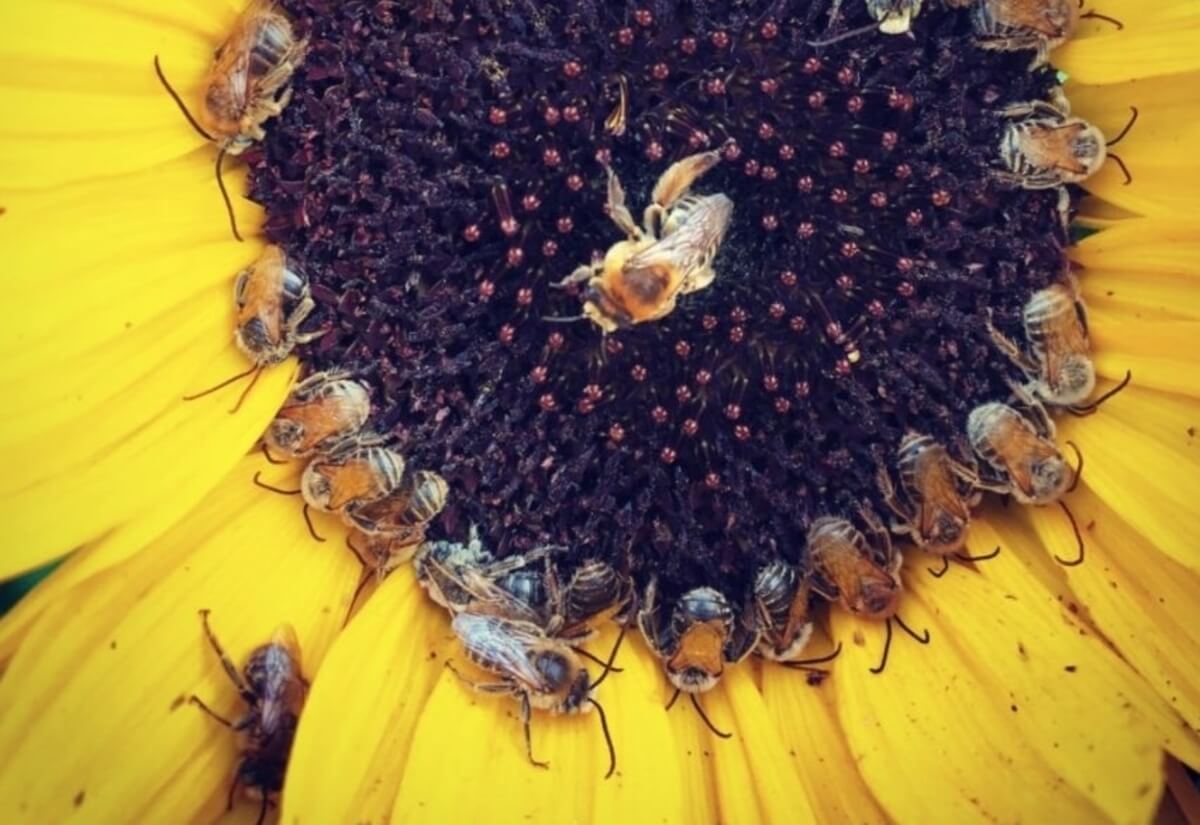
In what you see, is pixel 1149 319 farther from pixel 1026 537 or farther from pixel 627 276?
pixel 627 276

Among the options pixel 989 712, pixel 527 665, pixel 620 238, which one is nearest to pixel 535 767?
pixel 527 665

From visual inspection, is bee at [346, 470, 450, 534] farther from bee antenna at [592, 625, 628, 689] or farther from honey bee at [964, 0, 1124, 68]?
honey bee at [964, 0, 1124, 68]

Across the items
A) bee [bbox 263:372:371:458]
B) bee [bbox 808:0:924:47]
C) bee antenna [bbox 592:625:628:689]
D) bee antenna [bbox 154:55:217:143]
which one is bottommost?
bee antenna [bbox 592:625:628:689]

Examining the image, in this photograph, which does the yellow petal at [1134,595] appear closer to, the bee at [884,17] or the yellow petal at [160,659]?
the bee at [884,17]

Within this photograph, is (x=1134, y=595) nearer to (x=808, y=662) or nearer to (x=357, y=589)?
(x=808, y=662)

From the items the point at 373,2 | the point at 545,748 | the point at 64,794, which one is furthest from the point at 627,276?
the point at 64,794

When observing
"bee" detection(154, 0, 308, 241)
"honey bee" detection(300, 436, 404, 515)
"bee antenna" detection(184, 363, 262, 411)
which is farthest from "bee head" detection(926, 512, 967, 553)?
"bee" detection(154, 0, 308, 241)
